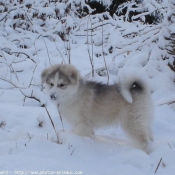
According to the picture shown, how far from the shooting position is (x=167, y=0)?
6043 mm

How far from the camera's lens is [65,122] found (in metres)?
4.09

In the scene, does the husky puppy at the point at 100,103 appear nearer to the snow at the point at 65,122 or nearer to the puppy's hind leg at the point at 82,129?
the puppy's hind leg at the point at 82,129

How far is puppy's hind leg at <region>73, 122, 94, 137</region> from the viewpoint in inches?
142

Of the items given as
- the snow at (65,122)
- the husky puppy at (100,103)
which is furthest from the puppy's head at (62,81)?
the snow at (65,122)

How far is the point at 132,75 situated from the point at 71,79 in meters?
0.71

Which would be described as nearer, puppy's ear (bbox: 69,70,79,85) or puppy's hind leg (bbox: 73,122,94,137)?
puppy's hind leg (bbox: 73,122,94,137)

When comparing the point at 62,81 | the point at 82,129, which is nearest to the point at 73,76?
the point at 62,81

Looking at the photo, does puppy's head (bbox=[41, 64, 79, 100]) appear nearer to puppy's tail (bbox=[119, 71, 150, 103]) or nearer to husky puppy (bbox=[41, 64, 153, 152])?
husky puppy (bbox=[41, 64, 153, 152])

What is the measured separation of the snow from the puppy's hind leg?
0.25 ft

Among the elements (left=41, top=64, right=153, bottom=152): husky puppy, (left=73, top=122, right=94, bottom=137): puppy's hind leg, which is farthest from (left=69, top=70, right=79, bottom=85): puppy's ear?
(left=73, top=122, right=94, bottom=137): puppy's hind leg

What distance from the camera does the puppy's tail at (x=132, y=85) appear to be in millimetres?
3473

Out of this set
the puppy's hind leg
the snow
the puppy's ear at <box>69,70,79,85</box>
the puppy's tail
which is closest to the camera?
the snow

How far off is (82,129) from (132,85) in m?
0.74

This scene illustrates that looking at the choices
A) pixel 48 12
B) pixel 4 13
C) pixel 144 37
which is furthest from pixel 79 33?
pixel 144 37
